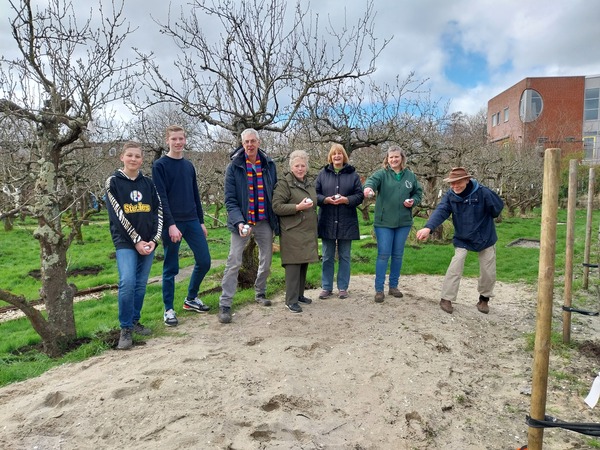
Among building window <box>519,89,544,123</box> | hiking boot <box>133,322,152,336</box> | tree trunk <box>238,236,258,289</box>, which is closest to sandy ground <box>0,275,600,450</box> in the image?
hiking boot <box>133,322,152,336</box>

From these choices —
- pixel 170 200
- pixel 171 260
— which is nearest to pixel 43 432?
pixel 171 260

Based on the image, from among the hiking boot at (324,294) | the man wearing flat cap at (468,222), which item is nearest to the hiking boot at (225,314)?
the hiking boot at (324,294)

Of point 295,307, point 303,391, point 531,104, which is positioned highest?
point 531,104

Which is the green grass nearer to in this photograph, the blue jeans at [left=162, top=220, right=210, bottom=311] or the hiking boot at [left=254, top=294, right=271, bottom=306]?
the hiking boot at [left=254, top=294, right=271, bottom=306]

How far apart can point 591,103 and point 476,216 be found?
4065cm

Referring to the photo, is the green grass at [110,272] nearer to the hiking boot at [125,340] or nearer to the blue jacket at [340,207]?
the hiking boot at [125,340]

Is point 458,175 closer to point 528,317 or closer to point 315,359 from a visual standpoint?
point 528,317

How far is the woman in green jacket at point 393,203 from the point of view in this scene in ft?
17.6

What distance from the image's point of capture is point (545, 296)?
234cm

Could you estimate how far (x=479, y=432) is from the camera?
3008 millimetres

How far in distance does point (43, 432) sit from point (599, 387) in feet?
11.5

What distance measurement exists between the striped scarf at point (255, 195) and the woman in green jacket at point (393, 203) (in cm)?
139

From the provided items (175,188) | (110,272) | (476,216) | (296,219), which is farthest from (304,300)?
(110,272)

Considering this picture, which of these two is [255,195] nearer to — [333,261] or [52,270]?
[333,261]
